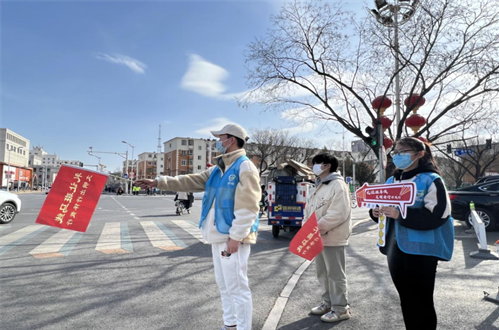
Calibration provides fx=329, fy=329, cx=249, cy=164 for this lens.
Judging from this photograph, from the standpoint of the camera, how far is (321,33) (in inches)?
541

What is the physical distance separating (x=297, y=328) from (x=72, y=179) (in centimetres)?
279

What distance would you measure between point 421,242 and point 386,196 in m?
0.44

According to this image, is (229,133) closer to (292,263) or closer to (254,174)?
(254,174)

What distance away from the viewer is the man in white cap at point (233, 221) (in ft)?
9.25

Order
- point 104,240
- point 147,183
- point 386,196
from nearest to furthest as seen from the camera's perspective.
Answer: point 386,196 < point 147,183 < point 104,240

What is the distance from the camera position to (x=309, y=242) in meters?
3.47

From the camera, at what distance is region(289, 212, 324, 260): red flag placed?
3445mm

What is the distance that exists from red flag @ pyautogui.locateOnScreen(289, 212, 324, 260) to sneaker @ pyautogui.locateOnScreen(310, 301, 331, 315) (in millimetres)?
753

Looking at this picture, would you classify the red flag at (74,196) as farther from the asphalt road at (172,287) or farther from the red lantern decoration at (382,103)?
the red lantern decoration at (382,103)

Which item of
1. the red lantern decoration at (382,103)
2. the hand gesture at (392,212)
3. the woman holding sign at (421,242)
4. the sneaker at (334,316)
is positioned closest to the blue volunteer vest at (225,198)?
the hand gesture at (392,212)

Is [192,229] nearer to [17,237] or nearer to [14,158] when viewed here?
[17,237]

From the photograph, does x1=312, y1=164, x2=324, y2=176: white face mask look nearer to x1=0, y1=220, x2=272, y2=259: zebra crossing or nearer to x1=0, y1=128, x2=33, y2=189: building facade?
x1=0, y1=220, x2=272, y2=259: zebra crossing

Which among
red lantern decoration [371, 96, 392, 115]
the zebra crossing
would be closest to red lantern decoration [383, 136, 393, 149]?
red lantern decoration [371, 96, 392, 115]

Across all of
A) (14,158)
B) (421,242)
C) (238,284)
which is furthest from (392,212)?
(14,158)
